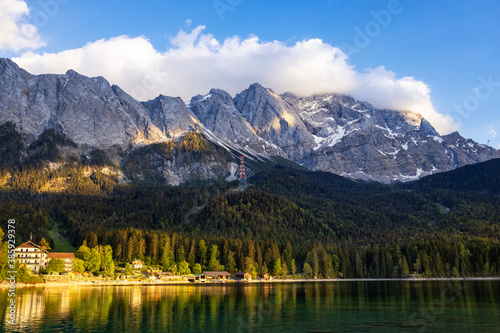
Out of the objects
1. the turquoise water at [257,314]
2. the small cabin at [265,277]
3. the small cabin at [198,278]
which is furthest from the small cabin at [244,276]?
the turquoise water at [257,314]

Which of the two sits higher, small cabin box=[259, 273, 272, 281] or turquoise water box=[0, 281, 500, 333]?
small cabin box=[259, 273, 272, 281]

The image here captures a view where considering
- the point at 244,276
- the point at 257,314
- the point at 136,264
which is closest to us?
the point at 257,314

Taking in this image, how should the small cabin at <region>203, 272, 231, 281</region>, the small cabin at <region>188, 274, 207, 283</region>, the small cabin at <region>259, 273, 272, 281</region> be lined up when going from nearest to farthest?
the small cabin at <region>188, 274, 207, 283</region> < the small cabin at <region>203, 272, 231, 281</region> < the small cabin at <region>259, 273, 272, 281</region>

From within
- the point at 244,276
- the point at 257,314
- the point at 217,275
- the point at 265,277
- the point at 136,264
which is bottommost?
the point at 257,314

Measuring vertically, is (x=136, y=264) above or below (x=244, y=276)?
above

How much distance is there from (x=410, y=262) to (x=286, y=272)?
56875 mm

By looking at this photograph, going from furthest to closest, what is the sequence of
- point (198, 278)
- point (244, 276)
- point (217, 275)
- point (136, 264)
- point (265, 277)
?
point (265, 277), point (217, 275), point (244, 276), point (198, 278), point (136, 264)

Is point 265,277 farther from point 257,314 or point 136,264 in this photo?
point 257,314

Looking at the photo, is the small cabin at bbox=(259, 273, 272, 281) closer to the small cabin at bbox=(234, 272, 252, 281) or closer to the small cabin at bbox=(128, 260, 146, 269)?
the small cabin at bbox=(234, 272, 252, 281)

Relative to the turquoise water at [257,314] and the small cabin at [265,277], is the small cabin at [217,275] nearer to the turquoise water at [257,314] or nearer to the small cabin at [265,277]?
the small cabin at [265,277]

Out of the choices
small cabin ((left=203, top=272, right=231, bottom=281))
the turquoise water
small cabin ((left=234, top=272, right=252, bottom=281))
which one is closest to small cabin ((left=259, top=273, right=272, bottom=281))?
small cabin ((left=234, top=272, right=252, bottom=281))

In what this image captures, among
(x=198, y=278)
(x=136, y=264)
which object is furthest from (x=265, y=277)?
(x=136, y=264)

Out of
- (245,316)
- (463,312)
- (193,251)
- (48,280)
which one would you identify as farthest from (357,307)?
(193,251)

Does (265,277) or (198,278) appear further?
(265,277)
